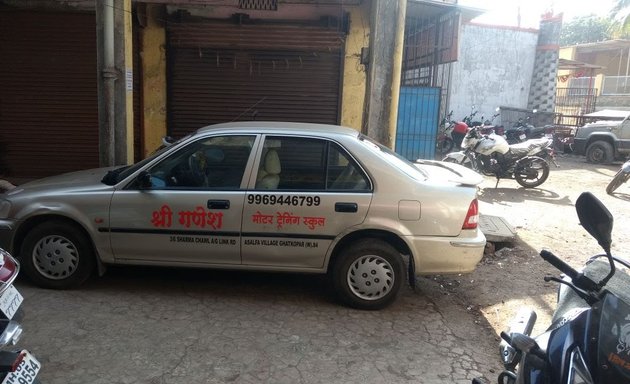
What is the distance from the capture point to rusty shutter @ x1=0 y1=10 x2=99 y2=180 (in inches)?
333

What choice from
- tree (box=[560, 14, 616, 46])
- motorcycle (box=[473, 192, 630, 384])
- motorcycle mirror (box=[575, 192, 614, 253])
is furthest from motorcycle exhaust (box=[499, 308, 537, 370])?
tree (box=[560, 14, 616, 46])

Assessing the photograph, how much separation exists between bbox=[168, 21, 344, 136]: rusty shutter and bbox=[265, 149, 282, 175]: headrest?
190 inches

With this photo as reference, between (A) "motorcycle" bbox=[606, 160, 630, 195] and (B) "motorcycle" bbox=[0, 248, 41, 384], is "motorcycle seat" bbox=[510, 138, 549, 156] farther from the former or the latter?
(B) "motorcycle" bbox=[0, 248, 41, 384]

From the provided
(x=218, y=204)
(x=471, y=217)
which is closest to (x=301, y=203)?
(x=218, y=204)

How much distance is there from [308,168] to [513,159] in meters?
6.78

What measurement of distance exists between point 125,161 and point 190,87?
288cm

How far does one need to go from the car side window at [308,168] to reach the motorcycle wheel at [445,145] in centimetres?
1077

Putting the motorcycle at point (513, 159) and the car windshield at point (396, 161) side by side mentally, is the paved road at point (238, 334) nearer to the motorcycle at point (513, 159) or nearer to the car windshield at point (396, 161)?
the car windshield at point (396, 161)

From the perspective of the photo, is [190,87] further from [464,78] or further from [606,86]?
[606,86]

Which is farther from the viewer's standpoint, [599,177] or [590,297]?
[599,177]

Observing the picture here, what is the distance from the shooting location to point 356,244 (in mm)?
4207

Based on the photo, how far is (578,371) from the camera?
5.71 ft

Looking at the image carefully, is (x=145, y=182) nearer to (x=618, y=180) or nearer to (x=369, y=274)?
(x=369, y=274)

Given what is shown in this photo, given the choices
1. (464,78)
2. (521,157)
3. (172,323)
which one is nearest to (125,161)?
(172,323)
